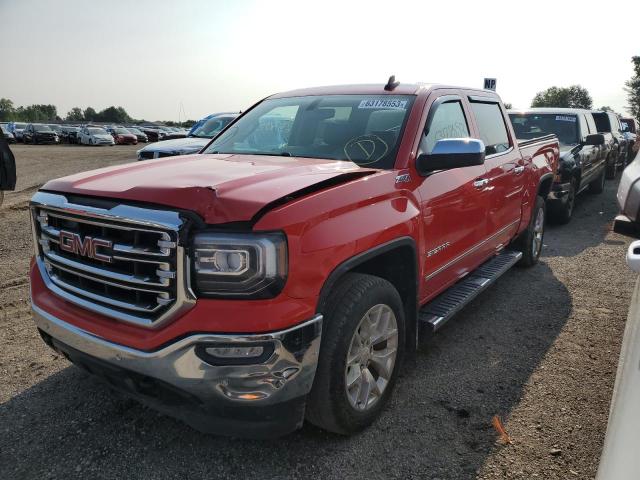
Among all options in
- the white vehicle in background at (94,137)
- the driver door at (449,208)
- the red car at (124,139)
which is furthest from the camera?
the red car at (124,139)

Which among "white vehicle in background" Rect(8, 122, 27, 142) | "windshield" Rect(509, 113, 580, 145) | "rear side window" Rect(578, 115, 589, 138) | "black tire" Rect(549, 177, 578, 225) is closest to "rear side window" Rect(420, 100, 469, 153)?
"black tire" Rect(549, 177, 578, 225)

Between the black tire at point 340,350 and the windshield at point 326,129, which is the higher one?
the windshield at point 326,129

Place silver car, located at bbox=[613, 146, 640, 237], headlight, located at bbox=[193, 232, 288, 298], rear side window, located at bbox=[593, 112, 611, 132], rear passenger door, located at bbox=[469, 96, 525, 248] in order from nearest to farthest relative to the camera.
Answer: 1. headlight, located at bbox=[193, 232, 288, 298]
2. silver car, located at bbox=[613, 146, 640, 237]
3. rear passenger door, located at bbox=[469, 96, 525, 248]
4. rear side window, located at bbox=[593, 112, 611, 132]

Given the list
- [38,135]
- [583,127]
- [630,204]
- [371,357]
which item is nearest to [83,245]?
[371,357]

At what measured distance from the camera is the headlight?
207cm

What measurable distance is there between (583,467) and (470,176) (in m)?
2.01

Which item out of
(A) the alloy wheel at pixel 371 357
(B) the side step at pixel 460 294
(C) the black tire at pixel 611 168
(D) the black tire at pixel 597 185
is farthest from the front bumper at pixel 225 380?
(C) the black tire at pixel 611 168

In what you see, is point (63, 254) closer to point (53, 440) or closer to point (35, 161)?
point (53, 440)

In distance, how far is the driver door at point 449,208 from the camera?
10.4ft

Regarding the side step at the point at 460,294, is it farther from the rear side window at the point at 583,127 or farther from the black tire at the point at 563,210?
the rear side window at the point at 583,127

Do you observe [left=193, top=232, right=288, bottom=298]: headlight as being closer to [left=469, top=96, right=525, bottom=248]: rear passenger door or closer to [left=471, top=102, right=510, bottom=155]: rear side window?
[left=469, top=96, right=525, bottom=248]: rear passenger door

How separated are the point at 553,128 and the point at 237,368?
8.53m

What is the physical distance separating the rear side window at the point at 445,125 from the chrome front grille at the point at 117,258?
5.99 ft

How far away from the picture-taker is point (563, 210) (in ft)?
26.7
